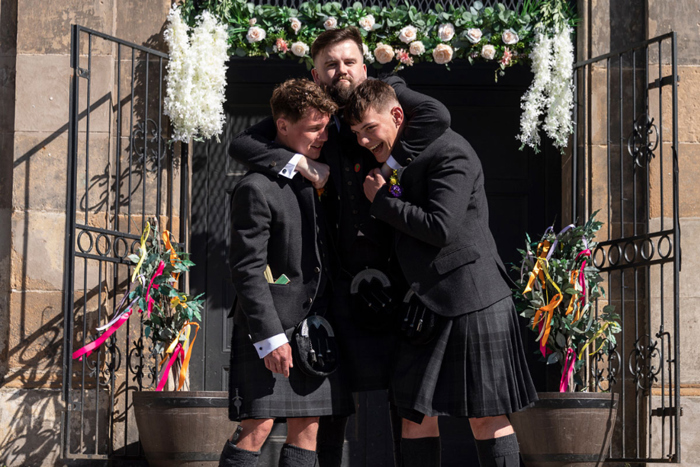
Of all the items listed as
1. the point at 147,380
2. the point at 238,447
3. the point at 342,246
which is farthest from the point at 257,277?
the point at 147,380

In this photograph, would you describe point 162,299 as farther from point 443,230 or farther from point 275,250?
point 443,230

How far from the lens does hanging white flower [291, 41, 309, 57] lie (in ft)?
18.7

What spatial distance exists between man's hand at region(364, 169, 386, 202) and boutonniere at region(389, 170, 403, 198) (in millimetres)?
34

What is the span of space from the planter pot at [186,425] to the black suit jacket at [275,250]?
1298mm

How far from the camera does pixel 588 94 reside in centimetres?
577

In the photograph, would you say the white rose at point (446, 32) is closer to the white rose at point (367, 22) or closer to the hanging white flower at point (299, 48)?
the white rose at point (367, 22)

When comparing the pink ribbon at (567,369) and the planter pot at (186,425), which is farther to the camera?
the pink ribbon at (567,369)

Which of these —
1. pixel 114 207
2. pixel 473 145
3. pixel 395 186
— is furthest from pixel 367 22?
pixel 395 186

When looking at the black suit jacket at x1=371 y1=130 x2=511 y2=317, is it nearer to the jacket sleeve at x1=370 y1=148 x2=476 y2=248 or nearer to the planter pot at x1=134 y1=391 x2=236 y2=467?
the jacket sleeve at x1=370 y1=148 x2=476 y2=248

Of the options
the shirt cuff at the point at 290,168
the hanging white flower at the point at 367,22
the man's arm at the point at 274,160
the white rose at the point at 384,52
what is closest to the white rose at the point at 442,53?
the white rose at the point at 384,52

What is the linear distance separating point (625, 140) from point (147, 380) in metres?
3.23

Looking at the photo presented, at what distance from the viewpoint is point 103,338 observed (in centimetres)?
516

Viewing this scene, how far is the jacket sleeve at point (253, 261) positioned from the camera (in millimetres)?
3535

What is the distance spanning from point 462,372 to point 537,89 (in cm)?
265
